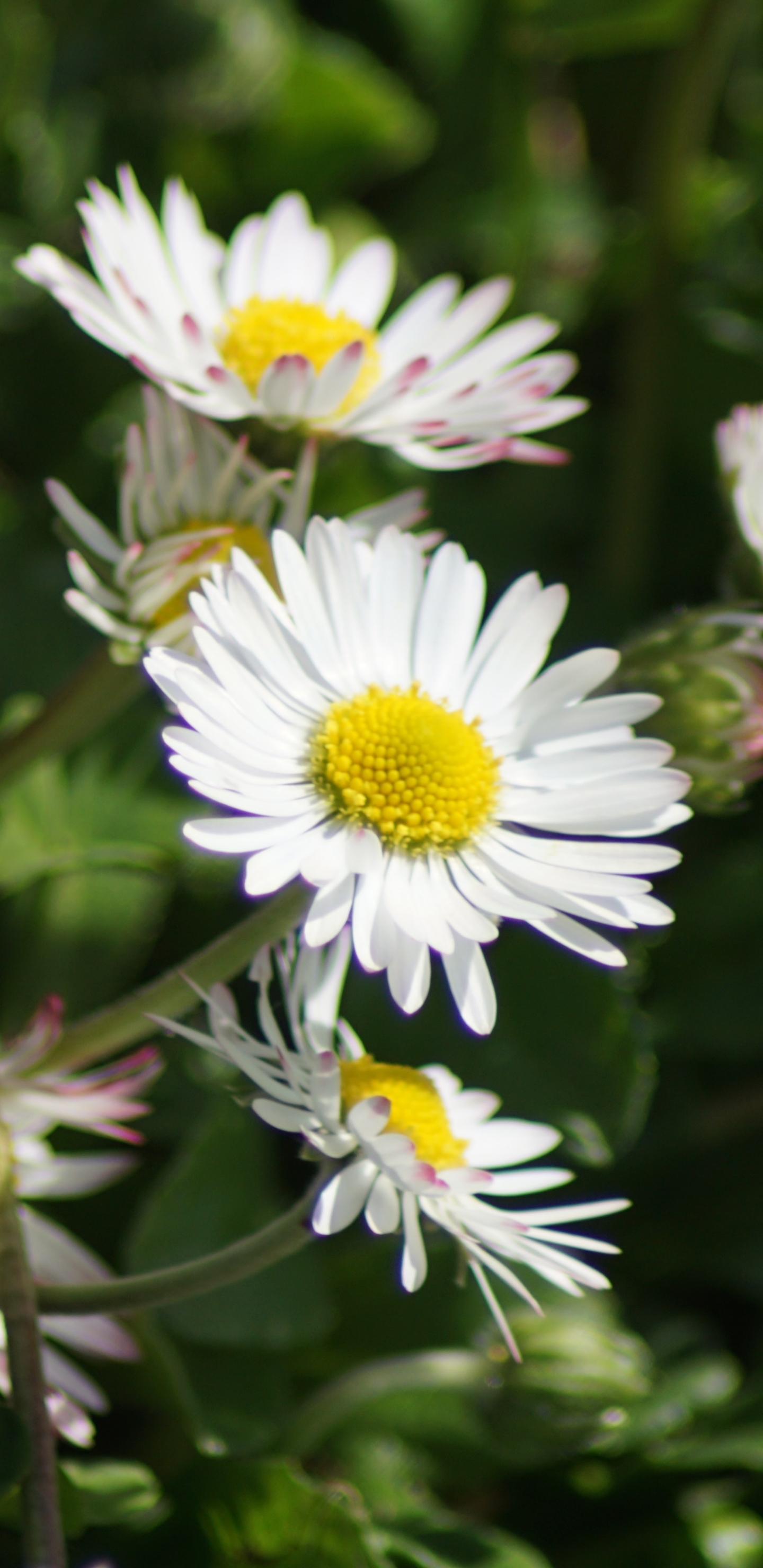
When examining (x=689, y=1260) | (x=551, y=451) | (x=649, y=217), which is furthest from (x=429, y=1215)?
(x=649, y=217)

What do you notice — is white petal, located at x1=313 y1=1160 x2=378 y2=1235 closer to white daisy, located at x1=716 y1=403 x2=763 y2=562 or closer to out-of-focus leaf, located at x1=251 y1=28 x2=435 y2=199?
white daisy, located at x1=716 y1=403 x2=763 y2=562

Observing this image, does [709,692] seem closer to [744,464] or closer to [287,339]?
[744,464]

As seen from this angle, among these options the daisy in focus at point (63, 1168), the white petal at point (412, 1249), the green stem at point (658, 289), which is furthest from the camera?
the green stem at point (658, 289)

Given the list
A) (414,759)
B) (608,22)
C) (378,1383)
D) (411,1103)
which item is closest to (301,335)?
(414,759)

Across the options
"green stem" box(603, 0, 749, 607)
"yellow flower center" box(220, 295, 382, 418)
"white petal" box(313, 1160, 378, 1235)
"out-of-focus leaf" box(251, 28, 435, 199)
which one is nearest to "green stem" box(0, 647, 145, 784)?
"yellow flower center" box(220, 295, 382, 418)

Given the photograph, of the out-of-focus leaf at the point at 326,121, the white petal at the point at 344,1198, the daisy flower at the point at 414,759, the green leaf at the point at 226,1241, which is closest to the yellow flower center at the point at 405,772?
the daisy flower at the point at 414,759

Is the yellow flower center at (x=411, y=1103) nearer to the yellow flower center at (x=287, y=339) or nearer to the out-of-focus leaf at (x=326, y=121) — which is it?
the yellow flower center at (x=287, y=339)
